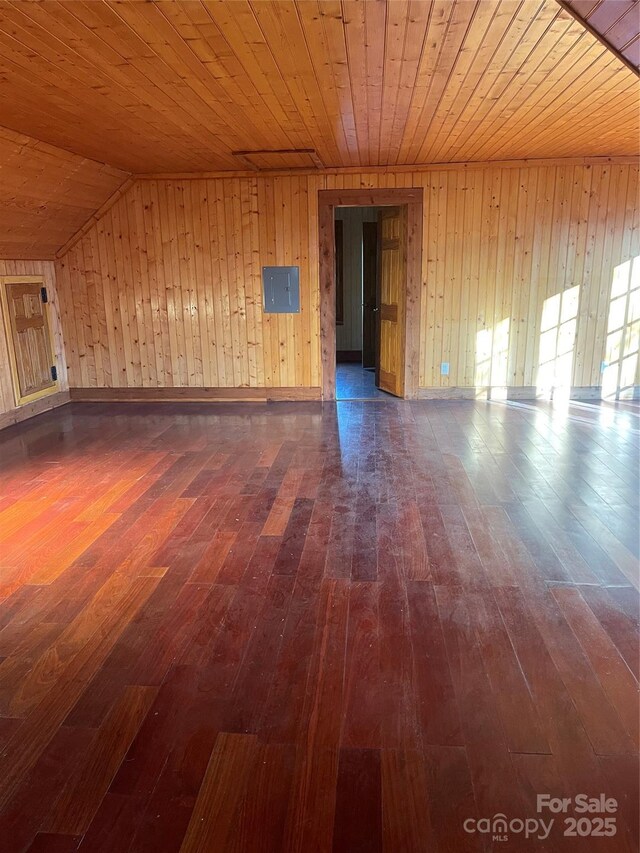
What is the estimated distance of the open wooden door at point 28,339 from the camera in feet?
19.2

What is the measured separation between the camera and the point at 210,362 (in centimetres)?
678

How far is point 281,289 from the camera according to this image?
6.49 metres

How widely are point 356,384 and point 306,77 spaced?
475 cm

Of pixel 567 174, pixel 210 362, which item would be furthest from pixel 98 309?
pixel 567 174

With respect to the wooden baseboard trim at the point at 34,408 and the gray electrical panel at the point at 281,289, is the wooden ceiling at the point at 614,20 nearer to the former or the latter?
the gray electrical panel at the point at 281,289

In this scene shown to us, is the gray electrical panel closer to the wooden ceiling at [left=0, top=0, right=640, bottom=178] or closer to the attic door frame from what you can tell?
the attic door frame

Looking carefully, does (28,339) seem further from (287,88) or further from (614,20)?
(614,20)

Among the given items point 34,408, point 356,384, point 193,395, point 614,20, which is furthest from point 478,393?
point 34,408

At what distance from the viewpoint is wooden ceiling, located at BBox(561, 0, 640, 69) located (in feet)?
7.73

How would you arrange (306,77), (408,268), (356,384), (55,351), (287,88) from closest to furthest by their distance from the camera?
(306,77)
(287,88)
(408,268)
(55,351)
(356,384)

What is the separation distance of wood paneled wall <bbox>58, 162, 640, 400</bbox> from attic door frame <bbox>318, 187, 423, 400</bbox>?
0.09 m

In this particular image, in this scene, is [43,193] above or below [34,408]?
above

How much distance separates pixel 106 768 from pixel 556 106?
460 centimetres

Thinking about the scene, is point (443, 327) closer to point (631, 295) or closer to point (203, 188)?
point (631, 295)
